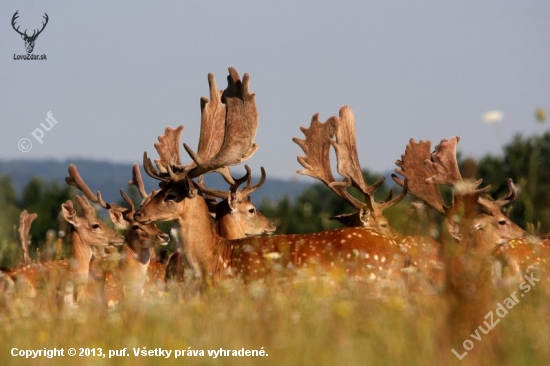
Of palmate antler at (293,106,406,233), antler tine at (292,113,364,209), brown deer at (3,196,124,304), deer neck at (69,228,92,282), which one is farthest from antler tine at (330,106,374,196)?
deer neck at (69,228,92,282)

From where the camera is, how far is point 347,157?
36.6ft

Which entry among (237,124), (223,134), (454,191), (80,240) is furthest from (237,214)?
(454,191)

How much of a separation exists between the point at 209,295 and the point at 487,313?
7.45ft

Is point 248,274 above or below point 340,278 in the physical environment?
below

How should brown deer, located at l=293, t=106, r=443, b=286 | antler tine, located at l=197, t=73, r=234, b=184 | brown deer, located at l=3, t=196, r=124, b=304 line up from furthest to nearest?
brown deer, located at l=293, t=106, r=443, b=286
antler tine, located at l=197, t=73, r=234, b=184
brown deer, located at l=3, t=196, r=124, b=304

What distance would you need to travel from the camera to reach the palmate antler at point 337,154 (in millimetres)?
11016

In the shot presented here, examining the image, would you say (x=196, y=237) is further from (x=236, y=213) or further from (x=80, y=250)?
(x=236, y=213)

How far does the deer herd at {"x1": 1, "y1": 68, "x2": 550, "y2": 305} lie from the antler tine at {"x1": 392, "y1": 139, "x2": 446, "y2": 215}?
1.2 inches

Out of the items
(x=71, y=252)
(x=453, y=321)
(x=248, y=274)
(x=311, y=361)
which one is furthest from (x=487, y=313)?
(x=71, y=252)

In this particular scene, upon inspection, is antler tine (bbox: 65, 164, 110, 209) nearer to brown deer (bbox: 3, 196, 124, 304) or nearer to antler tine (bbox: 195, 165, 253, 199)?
brown deer (bbox: 3, 196, 124, 304)

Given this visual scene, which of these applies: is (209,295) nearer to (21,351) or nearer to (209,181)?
(21,351)

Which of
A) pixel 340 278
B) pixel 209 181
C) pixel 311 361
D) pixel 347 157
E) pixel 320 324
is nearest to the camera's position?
pixel 311 361

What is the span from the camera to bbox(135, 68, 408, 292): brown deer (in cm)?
789

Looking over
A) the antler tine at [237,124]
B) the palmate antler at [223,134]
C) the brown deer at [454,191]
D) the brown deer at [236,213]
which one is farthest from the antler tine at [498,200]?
the antler tine at [237,124]
